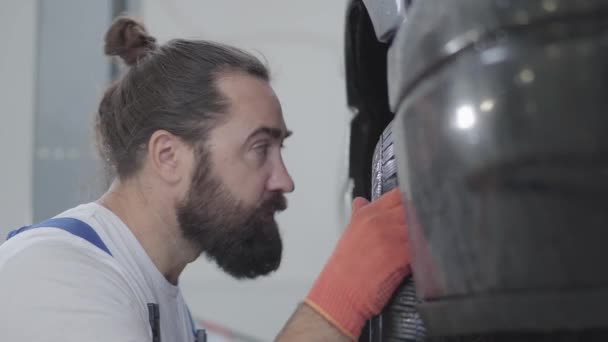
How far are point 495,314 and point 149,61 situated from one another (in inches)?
35.3

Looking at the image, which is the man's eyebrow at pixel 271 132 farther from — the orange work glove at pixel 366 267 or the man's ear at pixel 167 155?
the orange work glove at pixel 366 267

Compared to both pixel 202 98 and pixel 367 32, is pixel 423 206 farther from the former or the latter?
pixel 202 98

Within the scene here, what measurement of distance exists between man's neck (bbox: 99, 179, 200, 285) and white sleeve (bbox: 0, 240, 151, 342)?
20 cm

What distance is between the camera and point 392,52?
510 mm

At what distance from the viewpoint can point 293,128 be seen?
2078 mm

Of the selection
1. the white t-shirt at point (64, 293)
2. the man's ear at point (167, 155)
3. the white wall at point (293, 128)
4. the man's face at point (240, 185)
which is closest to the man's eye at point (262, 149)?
the man's face at point (240, 185)

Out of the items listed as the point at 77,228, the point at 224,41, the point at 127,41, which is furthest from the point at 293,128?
the point at 77,228

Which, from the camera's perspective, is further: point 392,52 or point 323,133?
point 323,133

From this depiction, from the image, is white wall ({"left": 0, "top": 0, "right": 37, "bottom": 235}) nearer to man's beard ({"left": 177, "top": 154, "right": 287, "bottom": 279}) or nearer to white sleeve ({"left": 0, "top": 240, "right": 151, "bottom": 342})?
man's beard ({"left": 177, "top": 154, "right": 287, "bottom": 279})

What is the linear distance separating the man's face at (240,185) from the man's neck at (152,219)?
0.02 meters

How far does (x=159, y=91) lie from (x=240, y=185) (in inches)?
9.0

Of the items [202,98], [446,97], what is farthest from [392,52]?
[202,98]

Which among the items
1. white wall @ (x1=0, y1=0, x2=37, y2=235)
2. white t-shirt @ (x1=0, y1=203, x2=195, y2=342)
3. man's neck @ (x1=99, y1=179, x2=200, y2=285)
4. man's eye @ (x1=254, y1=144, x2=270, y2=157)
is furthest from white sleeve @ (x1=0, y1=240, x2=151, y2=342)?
white wall @ (x1=0, y1=0, x2=37, y2=235)

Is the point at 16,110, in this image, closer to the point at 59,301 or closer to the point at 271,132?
the point at 271,132
